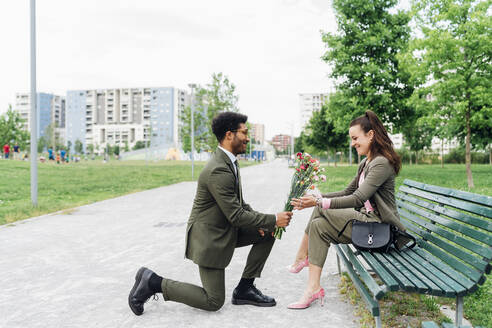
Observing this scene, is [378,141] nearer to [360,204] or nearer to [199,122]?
[360,204]

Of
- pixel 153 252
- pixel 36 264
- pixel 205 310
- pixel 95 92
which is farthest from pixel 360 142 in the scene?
pixel 95 92

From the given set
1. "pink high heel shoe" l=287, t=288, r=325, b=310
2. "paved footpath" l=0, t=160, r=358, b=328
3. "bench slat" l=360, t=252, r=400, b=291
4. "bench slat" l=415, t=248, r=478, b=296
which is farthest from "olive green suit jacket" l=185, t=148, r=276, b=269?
"bench slat" l=415, t=248, r=478, b=296

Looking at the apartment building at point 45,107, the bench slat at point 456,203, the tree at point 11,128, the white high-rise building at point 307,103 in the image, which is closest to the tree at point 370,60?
the bench slat at point 456,203

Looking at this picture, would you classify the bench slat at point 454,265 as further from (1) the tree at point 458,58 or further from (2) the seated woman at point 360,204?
Result: (1) the tree at point 458,58

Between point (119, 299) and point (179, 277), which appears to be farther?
point (179, 277)

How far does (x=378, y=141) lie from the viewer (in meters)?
3.80

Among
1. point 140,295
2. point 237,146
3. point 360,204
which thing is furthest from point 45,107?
point 360,204

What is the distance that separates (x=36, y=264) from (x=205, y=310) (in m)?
2.84

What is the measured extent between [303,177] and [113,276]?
250cm

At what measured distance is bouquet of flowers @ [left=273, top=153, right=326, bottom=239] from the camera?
3883 mm

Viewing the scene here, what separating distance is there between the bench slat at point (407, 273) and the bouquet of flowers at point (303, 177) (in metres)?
0.92

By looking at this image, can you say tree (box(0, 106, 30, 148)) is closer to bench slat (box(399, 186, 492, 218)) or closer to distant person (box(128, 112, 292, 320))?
distant person (box(128, 112, 292, 320))

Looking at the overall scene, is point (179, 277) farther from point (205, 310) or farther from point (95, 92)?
point (95, 92)

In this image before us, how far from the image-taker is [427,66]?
50.5 ft
